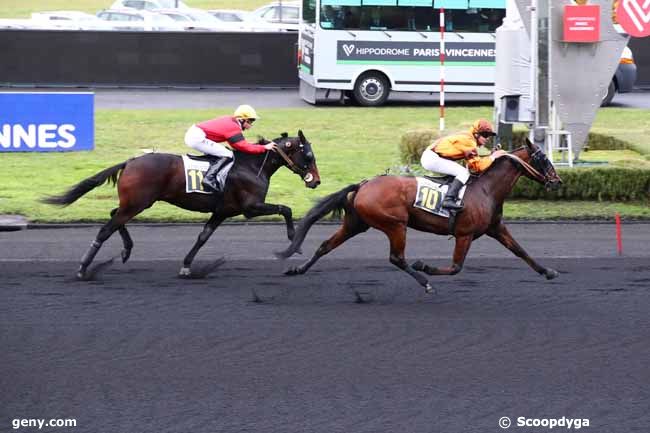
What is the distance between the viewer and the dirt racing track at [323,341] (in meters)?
8.17

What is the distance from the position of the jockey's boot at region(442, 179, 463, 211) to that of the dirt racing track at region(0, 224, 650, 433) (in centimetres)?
90

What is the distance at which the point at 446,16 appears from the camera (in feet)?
89.4

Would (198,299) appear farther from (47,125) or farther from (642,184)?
(47,125)

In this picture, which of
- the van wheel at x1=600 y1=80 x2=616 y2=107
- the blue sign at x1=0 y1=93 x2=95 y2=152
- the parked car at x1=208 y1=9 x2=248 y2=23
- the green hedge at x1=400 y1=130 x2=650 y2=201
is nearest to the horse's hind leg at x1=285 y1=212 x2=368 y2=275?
the green hedge at x1=400 y1=130 x2=650 y2=201

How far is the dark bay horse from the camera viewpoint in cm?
1228

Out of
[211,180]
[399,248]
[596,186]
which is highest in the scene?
[211,180]

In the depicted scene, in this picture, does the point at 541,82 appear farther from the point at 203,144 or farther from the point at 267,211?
the point at 203,144

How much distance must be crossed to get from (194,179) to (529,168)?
11.1 ft

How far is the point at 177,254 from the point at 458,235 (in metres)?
3.79

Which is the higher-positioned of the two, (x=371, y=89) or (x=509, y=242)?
(x=509, y=242)

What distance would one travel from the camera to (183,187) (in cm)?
1247

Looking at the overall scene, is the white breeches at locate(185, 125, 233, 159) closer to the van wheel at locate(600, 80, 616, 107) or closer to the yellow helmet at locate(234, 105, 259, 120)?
the yellow helmet at locate(234, 105, 259, 120)

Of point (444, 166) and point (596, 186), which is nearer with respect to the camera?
point (444, 166)

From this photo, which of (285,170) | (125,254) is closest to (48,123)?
(285,170)
